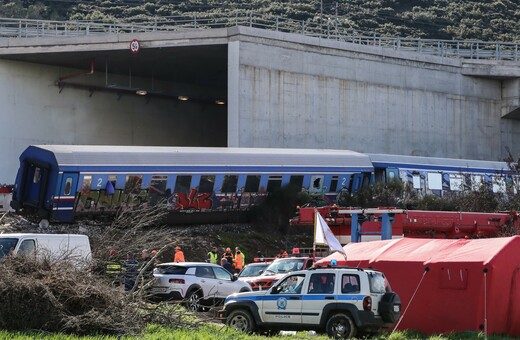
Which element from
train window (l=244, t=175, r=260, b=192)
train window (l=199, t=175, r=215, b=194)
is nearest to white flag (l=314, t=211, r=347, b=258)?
train window (l=199, t=175, r=215, b=194)

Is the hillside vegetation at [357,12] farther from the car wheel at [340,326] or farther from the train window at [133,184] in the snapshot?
the car wheel at [340,326]

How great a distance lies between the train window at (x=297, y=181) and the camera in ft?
135

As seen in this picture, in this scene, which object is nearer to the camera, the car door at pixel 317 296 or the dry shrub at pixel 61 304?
the dry shrub at pixel 61 304

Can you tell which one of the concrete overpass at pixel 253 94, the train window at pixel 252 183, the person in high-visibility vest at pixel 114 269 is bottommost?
the person in high-visibility vest at pixel 114 269

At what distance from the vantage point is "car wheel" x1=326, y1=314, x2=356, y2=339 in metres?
18.7

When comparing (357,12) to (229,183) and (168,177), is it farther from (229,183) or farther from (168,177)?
(168,177)

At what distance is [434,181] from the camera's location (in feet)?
147

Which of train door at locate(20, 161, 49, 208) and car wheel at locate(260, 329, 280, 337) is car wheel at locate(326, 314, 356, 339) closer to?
car wheel at locate(260, 329, 280, 337)

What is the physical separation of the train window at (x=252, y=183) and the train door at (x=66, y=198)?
7.48m

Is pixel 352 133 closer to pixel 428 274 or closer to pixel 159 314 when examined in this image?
pixel 428 274

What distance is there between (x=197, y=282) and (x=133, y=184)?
43.1 ft

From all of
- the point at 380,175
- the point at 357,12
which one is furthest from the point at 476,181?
the point at 357,12

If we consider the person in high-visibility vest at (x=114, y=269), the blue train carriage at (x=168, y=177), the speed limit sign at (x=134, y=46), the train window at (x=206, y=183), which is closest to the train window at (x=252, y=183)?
the blue train carriage at (x=168, y=177)

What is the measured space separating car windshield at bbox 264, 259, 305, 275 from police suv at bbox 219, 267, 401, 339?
555 cm
